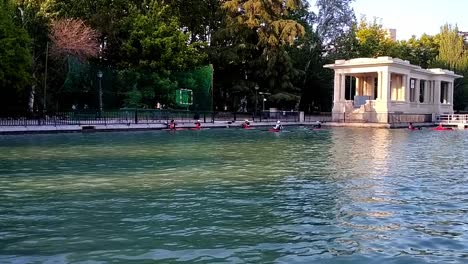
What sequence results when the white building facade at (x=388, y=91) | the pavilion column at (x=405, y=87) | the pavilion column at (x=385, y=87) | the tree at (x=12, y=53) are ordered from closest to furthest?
the tree at (x=12, y=53)
the pavilion column at (x=385, y=87)
the white building facade at (x=388, y=91)
the pavilion column at (x=405, y=87)

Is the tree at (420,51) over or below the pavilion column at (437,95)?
over

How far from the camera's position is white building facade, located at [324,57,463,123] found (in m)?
53.3

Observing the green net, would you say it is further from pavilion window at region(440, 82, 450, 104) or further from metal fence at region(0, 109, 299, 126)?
pavilion window at region(440, 82, 450, 104)

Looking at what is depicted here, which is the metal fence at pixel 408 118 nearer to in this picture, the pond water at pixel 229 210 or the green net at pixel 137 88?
the green net at pixel 137 88

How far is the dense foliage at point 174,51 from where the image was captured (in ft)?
126

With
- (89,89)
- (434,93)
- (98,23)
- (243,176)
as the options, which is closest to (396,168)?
(243,176)

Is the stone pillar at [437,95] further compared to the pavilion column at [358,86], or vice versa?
the stone pillar at [437,95]

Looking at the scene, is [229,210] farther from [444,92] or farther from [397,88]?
[444,92]

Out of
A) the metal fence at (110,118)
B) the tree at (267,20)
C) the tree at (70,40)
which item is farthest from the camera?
the tree at (267,20)

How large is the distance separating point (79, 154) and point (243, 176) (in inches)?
298

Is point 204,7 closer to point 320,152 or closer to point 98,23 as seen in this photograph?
point 98,23

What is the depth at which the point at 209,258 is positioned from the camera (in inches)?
260

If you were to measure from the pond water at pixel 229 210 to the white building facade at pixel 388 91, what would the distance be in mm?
36089

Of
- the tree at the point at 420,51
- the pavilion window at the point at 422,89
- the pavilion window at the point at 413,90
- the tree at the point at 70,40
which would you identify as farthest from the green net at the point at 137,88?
the tree at the point at 420,51
